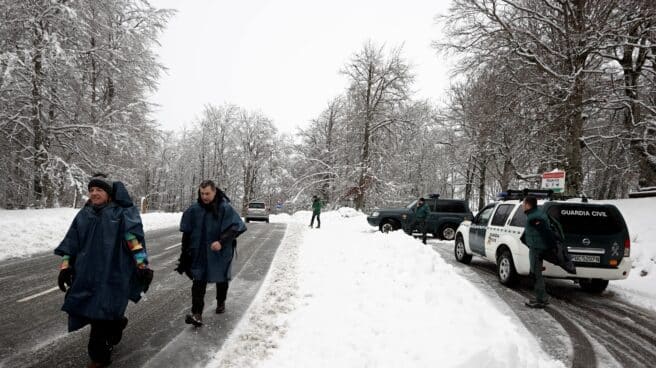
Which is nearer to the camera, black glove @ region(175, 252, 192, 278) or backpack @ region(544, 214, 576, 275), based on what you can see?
black glove @ region(175, 252, 192, 278)

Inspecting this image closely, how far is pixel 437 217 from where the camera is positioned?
1683 cm

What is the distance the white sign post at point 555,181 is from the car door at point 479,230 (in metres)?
3.04

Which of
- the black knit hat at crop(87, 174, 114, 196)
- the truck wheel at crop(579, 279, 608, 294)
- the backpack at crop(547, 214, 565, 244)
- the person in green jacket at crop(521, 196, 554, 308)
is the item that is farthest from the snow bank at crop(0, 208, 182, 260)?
the truck wheel at crop(579, 279, 608, 294)

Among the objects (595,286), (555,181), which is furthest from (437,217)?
(595,286)

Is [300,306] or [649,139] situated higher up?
[649,139]

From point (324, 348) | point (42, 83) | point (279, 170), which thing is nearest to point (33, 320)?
point (324, 348)

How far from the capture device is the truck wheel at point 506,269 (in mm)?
7479

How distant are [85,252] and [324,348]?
8.12 ft

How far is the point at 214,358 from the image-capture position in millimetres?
3732

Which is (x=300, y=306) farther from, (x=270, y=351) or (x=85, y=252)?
(x=85, y=252)

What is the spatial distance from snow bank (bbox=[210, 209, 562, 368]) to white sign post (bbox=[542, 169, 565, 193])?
19.8 ft

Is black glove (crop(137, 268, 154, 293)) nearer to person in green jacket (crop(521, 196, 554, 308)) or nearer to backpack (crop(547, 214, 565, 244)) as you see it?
person in green jacket (crop(521, 196, 554, 308))

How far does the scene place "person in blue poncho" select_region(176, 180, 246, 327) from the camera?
4645 millimetres

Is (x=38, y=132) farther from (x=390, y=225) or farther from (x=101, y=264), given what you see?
(x=101, y=264)
